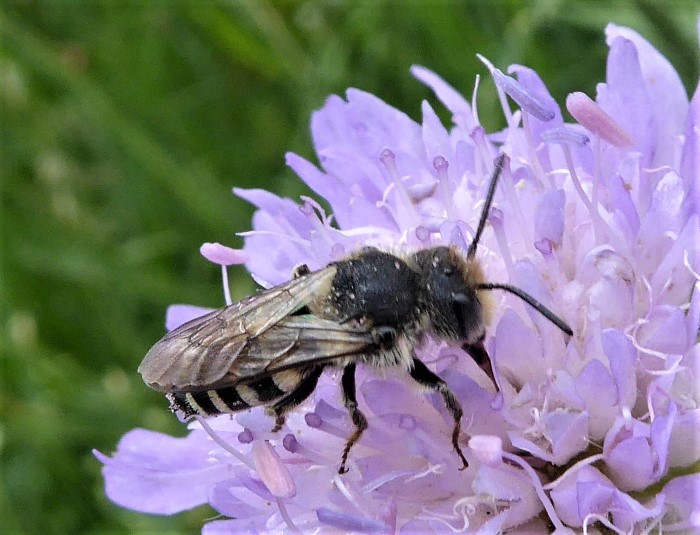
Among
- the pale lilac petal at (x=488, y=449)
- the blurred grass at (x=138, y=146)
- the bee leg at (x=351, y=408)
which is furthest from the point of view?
the blurred grass at (x=138, y=146)

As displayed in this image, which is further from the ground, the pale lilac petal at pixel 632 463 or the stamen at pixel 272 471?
the stamen at pixel 272 471

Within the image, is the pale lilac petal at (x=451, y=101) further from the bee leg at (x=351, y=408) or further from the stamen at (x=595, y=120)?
the bee leg at (x=351, y=408)

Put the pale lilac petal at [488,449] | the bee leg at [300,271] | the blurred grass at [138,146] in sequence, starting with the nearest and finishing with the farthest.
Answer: the pale lilac petal at [488,449] → the bee leg at [300,271] → the blurred grass at [138,146]

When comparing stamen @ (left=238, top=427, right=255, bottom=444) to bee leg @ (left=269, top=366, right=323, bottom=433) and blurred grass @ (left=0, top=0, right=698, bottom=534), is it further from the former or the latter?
blurred grass @ (left=0, top=0, right=698, bottom=534)

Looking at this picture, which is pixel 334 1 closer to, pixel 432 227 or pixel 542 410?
pixel 432 227

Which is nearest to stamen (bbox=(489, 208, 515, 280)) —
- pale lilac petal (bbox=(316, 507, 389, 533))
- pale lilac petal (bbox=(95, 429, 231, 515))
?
pale lilac petal (bbox=(316, 507, 389, 533))

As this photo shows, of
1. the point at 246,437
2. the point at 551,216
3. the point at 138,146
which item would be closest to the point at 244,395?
the point at 246,437

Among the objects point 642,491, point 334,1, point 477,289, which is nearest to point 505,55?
point 334,1


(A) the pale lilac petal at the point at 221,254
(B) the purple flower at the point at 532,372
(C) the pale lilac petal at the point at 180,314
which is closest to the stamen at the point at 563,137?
(B) the purple flower at the point at 532,372
